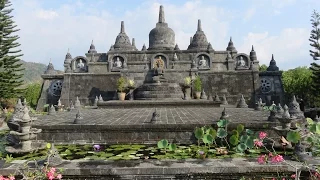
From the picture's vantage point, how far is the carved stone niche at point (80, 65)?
88.1 feet

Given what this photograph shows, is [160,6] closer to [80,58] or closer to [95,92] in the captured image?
[80,58]

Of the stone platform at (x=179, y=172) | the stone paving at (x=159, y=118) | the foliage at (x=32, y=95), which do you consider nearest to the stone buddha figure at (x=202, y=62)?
the stone paving at (x=159, y=118)

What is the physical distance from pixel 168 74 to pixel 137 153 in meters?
15.2

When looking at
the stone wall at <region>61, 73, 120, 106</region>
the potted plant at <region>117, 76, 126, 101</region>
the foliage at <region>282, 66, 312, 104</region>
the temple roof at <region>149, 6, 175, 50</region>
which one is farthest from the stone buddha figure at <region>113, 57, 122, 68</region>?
the foliage at <region>282, 66, 312, 104</region>

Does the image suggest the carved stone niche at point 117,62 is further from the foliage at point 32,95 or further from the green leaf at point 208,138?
the green leaf at point 208,138

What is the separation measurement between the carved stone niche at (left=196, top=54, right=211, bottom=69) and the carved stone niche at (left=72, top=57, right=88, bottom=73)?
10.8 m

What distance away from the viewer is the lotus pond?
527 cm

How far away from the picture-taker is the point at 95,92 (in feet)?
77.8

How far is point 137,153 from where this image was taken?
5699mm

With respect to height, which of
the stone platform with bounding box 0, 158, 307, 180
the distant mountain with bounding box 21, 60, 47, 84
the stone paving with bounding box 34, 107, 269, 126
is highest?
the distant mountain with bounding box 21, 60, 47, 84

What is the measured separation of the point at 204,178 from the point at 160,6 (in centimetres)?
3011

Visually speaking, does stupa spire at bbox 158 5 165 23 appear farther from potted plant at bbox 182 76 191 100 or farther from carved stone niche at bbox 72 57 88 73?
potted plant at bbox 182 76 191 100

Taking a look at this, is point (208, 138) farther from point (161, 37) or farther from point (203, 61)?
point (161, 37)

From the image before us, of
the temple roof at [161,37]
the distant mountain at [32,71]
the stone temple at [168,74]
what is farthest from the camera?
the distant mountain at [32,71]
